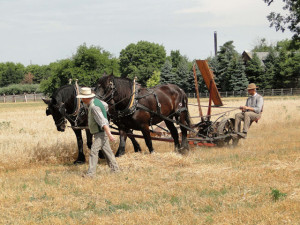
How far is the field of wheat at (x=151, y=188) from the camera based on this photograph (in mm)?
5273

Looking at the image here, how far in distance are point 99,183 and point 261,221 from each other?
3377mm

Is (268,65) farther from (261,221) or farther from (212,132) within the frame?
(261,221)

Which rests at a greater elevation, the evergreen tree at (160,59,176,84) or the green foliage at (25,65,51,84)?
the green foliage at (25,65,51,84)

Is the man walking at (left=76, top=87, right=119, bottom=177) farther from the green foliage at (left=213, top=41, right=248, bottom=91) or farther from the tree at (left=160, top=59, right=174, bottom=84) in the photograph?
the tree at (left=160, top=59, right=174, bottom=84)

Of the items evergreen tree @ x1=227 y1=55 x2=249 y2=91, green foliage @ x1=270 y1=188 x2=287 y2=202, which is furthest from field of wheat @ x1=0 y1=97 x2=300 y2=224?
evergreen tree @ x1=227 y1=55 x2=249 y2=91

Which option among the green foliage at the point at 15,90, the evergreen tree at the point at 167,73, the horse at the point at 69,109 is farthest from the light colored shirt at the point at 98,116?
the green foliage at the point at 15,90

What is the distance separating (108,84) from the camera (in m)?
8.80

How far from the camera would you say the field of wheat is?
527 centimetres

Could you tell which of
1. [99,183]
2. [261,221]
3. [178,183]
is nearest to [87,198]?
[99,183]

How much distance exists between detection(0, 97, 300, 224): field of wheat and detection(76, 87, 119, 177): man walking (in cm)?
25

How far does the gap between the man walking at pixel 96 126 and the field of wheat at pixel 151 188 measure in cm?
25

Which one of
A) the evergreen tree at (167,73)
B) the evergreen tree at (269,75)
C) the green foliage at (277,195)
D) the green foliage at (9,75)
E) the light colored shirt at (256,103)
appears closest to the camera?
the green foliage at (277,195)

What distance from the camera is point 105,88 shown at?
28.7 feet

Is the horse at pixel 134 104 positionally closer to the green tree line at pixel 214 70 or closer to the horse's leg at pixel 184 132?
the horse's leg at pixel 184 132
